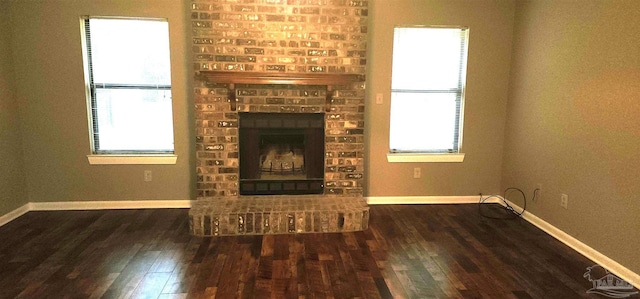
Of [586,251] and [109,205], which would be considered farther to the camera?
[109,205]

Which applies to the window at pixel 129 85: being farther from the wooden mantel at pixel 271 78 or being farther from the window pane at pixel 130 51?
the wooden mantel at pixel 271 78

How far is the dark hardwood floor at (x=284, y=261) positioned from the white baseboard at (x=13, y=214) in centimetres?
6

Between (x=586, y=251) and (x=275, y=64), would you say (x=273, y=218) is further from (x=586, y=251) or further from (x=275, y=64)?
(x=586, y=251)

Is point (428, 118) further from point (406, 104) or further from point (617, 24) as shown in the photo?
point (617, 24)

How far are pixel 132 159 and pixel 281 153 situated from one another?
5.02 feet

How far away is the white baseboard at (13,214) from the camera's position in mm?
3539

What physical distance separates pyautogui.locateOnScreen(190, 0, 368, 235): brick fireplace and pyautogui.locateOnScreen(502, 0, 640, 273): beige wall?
165cm

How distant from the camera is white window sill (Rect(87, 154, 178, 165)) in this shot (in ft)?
12.9

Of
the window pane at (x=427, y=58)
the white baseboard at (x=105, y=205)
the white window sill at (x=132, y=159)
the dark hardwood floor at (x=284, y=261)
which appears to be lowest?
the dark hardwood floor at (x=284, y=261)

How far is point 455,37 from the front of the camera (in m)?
4.15

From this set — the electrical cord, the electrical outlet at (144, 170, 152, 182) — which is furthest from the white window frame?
the electrical cord

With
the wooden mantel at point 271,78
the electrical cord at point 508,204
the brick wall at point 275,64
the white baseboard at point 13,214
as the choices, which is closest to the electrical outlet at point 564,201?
the electrical cord at point 508,204

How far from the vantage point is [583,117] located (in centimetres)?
305

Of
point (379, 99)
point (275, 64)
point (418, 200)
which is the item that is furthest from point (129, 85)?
point (418, 200)
